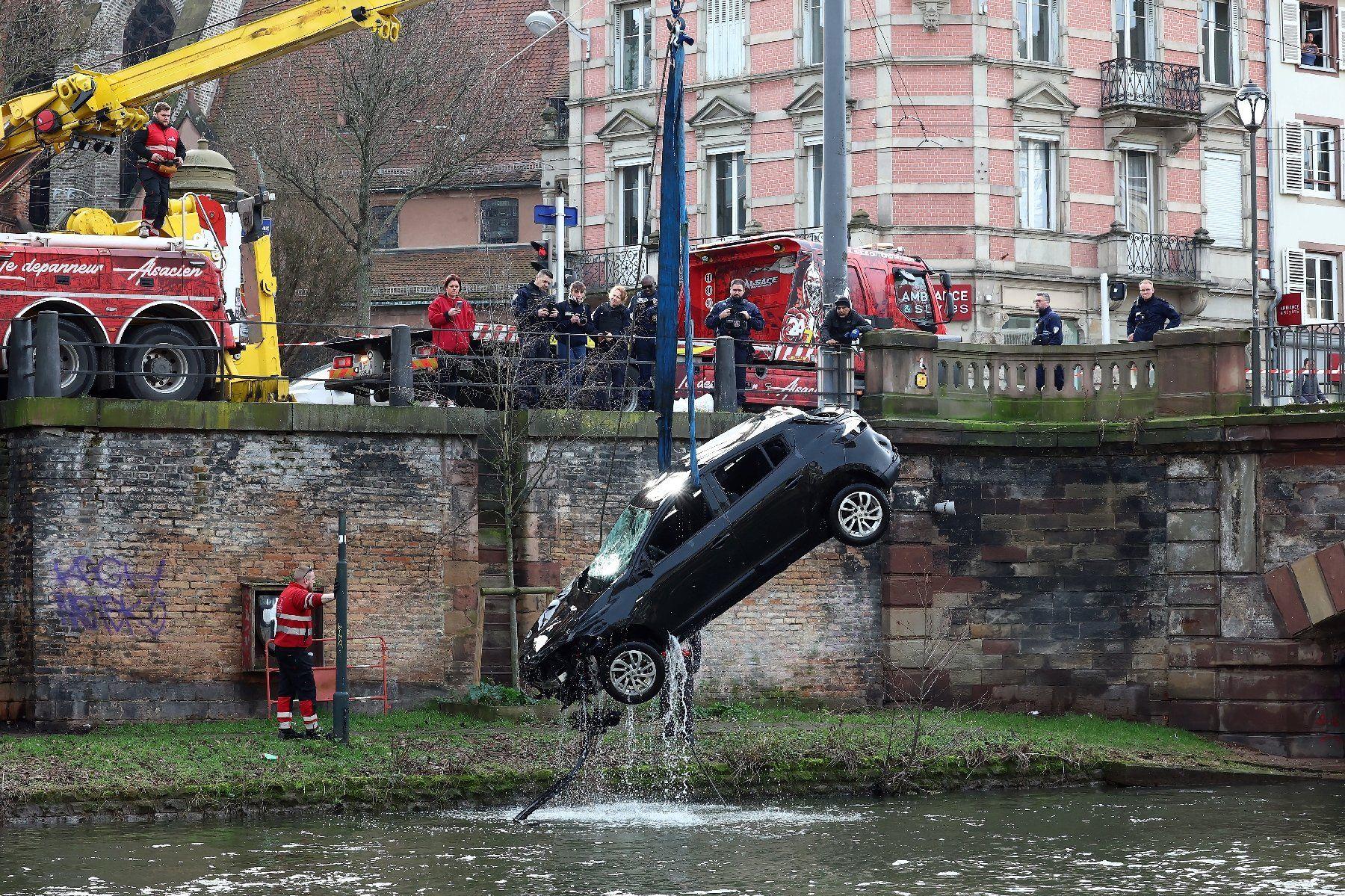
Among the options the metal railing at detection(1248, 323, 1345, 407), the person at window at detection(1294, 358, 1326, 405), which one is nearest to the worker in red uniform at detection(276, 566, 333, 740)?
the metal railing at detection(1248, 323, 1345, 407)

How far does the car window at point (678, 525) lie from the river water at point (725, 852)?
2.81m

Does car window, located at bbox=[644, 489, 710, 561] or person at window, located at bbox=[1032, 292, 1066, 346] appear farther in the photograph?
person at window, located at bbox=[1032, 292, 1066, 346]

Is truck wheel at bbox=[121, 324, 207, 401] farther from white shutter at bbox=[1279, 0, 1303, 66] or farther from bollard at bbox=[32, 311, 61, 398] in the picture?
white shutter at bbox=[1279, 0, 1303, 66]

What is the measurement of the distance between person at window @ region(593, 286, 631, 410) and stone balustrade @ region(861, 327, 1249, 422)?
10.5 feet

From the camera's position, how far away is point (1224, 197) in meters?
49.8

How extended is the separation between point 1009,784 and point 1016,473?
5.70 metres

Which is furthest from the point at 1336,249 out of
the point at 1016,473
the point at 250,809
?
the point at 250,809

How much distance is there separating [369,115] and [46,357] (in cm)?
1878

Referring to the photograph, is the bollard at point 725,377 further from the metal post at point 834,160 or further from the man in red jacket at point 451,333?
the man in red jacket at point 451,333

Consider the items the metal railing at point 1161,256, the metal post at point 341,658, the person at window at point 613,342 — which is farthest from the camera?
the metal railing at point 1161,256

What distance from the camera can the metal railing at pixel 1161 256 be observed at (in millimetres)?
47312

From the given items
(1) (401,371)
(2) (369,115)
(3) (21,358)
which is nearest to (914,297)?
(1) (401,371)

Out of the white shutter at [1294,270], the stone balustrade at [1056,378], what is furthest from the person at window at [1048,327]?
the white shutter at [1294,270]

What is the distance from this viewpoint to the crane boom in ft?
96.2
